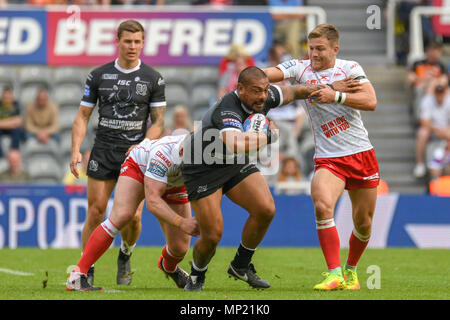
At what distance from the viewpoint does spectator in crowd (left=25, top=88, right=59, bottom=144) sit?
17.0 metres

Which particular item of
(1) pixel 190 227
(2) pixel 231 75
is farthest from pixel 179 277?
(2) pixel 231 75

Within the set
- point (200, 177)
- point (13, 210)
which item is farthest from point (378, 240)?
point (200, 177)

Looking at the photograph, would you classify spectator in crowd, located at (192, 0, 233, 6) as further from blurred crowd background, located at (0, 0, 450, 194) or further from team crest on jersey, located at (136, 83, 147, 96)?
team crest on jersey, located at (136, 83, 147, 96)

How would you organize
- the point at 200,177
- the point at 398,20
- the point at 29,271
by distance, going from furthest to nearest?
the point at 398,20, the point at 29,271, the point at 200,177

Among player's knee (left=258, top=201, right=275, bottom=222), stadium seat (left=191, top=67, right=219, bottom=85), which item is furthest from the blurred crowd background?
player's knee (left=258, top=201, right=275, bottom=222)

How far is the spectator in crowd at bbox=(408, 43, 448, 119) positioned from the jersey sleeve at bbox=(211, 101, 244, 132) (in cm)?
1038

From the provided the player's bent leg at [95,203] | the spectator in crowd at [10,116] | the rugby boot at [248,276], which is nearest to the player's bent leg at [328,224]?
the rugby boot at [248,276]

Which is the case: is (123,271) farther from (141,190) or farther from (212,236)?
(212,236)

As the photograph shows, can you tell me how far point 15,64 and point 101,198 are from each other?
367 inches

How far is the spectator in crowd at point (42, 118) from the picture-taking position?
17.0 m

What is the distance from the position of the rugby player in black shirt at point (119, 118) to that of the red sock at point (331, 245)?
2.13m

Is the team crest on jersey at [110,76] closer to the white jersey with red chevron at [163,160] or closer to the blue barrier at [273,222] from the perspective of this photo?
the white jersey with red chevron at [163,160]
